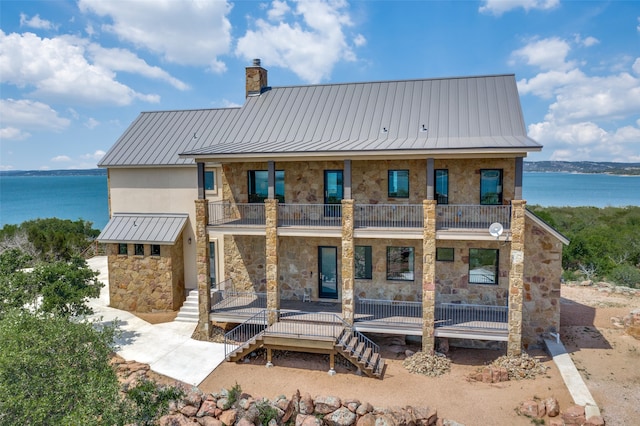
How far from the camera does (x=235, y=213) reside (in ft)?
61.6

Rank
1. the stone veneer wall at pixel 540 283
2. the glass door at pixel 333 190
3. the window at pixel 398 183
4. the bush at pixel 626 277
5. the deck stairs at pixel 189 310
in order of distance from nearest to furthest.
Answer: the stone veneer wall at pixel 540 283 → the window at pixel 398 183 → the glass door at pixel 333 190 → the deck stairs at pixel 189 310 → the bush at pixel 626 277

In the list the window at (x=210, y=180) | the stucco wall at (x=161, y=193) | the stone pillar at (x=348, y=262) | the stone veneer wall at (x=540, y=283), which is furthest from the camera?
the stucco wall at (x=161, y=193)

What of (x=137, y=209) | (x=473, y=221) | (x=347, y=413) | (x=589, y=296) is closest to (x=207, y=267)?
(x=137, y=209)

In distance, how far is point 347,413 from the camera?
1142 cm

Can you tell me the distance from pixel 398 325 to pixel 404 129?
771 cm

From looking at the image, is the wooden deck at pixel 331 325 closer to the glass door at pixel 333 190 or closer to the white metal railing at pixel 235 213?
the white metal railing at pixel 235 213

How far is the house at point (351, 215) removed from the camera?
1500 centimetres

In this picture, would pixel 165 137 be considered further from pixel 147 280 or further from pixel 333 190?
pixel 333 190

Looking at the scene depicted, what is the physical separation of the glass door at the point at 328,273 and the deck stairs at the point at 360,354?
2820 mm

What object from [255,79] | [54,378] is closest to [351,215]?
[54,378]

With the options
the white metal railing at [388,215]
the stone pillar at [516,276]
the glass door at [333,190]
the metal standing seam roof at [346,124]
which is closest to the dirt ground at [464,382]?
the stone pillar at [516,276]

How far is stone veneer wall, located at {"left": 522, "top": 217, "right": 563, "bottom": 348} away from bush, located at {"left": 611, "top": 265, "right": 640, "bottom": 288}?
12602mm

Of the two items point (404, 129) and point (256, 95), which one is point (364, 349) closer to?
point (404, 129)

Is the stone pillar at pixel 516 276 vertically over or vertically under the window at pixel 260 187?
under
